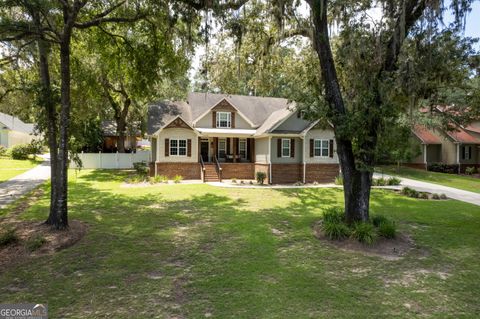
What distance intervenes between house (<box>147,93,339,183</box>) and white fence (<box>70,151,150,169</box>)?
7334 mm

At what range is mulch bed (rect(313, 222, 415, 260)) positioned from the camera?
7717 millimetres

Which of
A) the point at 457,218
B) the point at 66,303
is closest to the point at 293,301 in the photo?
the point at 66,303

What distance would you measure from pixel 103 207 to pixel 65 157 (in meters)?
4.36

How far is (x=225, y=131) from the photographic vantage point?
78.0 ft

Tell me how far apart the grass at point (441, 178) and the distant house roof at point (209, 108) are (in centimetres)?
967

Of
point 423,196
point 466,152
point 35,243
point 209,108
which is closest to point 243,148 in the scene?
point 209,108

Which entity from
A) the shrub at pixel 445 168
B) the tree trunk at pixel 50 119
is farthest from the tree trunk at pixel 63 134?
the shrub at pixel 445 168

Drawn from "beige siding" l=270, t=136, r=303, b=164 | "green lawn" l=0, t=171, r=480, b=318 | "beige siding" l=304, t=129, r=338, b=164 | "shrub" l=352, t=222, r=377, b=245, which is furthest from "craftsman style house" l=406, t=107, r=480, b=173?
"shrub" l=352, t=222, r=377, b=245

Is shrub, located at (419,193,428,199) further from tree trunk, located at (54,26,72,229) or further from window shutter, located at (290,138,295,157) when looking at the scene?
tree trunk, located at (54,26,72,229)

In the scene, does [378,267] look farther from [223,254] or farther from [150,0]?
[150,0]

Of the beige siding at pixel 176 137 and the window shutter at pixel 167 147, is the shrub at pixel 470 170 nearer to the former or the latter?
the beige siding at pixel 176 137

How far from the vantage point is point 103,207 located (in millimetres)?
12711

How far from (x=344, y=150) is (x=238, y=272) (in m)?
4.85

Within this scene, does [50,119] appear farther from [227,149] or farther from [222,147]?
[227,149]
